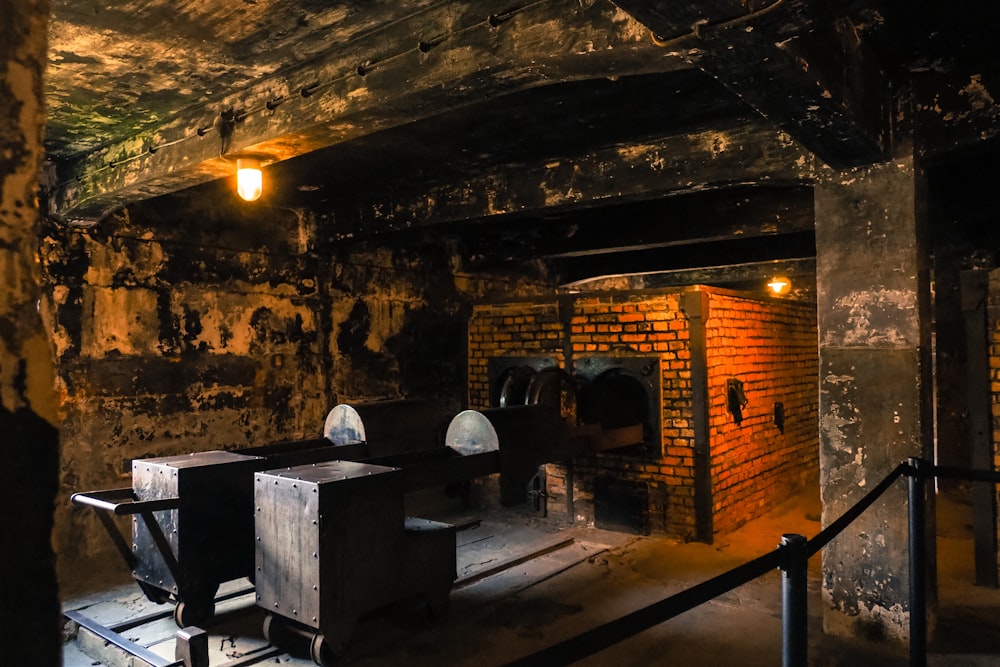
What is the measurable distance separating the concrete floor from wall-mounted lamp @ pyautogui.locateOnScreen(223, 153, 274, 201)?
8.65 feet

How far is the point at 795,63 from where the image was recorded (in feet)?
7.81

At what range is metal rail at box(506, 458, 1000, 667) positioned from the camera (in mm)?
1393

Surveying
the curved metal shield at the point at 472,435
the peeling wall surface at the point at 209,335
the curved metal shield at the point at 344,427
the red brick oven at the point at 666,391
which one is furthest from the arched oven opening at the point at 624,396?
the curved metal shield at the point at 344,427

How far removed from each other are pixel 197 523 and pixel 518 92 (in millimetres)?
3055

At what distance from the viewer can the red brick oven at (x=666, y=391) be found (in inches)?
230

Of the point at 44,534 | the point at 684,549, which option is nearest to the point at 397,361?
the point at 684,549

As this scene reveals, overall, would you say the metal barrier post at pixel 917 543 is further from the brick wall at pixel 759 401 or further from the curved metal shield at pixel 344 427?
the curved metal shield at pixel 344 427

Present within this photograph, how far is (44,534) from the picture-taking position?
3.12 feet

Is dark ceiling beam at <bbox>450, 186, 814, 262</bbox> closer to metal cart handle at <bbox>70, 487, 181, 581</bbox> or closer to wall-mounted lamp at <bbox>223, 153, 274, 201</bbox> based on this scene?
wall-mounted lamp at <bbox>223, 153, 274, 201</bbox>

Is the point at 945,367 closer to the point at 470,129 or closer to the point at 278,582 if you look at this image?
the point at 470,129

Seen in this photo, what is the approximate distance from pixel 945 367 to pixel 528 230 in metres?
4.92

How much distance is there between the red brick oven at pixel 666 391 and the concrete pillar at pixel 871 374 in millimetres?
2046

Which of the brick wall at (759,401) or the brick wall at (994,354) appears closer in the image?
the brick wall at (994,354)

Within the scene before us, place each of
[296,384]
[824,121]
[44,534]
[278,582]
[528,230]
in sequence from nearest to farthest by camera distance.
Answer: [44,534]
[824,121]
[278,582]
[296,384]
[528,230]
